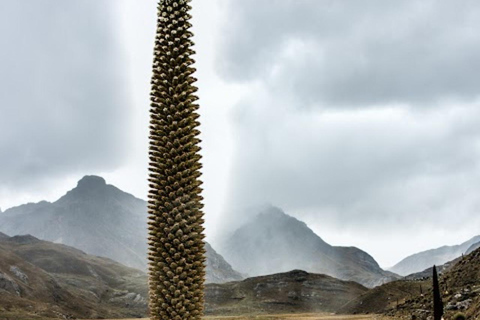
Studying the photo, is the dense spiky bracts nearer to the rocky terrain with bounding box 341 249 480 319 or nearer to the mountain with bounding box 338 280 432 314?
the rocky terrain with bounding box 341 249 480 319

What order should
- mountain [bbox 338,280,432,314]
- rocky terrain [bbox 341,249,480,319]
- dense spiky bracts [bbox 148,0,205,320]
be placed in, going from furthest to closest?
mountain [bbox 338,280,432,314] → rocky terrain [bbox 341,249,480,319] → dense spiky bracts [bbox 148,0,205,320]

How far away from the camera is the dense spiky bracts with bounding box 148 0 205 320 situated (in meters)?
4.77

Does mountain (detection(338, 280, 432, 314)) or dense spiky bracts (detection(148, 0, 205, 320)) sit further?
mountain (detection(338, 280, 432, 314))

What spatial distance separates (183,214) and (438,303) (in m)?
2.43

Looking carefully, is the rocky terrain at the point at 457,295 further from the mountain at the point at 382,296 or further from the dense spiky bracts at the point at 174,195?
the mountain at the point at 382,296

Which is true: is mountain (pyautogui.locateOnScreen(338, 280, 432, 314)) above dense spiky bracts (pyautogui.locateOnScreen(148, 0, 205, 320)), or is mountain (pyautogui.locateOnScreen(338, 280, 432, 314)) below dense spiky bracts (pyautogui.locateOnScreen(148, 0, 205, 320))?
below

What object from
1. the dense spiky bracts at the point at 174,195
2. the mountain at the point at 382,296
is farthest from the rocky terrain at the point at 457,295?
the mountain at the point at 382,296

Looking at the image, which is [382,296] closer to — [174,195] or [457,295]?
[457,295]

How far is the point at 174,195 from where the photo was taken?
486cm

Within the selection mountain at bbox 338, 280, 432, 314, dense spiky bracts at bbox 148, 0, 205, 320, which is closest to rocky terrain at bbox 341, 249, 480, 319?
dense spiky bracts at bbox 148, 0, 205, 320

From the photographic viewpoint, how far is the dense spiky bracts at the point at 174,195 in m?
4.77

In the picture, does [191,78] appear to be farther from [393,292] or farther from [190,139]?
[393,292]

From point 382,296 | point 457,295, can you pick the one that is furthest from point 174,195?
point 382,296

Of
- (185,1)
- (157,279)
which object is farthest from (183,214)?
(185,1)
